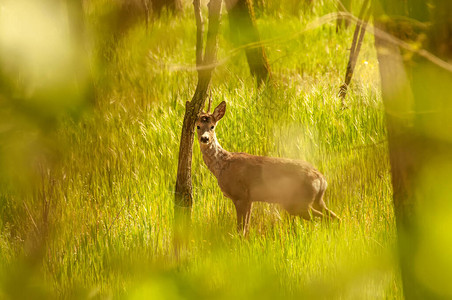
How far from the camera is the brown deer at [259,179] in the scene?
3.93 m

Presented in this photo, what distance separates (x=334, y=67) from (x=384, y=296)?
541 centimetres

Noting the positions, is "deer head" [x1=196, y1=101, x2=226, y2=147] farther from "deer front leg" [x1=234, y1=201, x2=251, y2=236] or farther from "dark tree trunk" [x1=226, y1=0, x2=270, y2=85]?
"dark tree trunk" [x1=226, y1=0, x2=270, y2=85]

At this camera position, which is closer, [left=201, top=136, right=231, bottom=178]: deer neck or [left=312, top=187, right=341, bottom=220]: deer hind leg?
[left=312, top=187, right=341, bottom=220]: deer hind leg

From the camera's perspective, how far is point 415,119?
2.05 meters

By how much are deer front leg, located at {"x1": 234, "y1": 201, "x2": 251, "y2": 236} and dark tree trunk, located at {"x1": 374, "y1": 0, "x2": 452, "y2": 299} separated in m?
1.74

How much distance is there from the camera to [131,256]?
12.0 ft

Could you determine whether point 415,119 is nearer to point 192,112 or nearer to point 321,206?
point 321,206

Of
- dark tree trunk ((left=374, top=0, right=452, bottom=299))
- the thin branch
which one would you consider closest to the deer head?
the thin branch

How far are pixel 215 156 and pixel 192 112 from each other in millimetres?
384

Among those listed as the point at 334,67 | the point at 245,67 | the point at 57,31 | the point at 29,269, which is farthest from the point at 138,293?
the point at 334,67

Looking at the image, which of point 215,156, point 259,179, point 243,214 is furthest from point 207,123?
point 243,214

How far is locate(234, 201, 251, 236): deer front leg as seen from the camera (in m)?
3.94

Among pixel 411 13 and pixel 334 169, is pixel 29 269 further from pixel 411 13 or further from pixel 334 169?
pixel 334 169

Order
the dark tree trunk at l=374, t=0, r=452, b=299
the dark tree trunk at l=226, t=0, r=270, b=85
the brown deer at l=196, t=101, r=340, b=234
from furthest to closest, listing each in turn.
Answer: the dark tree trunk at l=226, t=0, r=270, b=85, the brown deer at l=196, t=101, r=340, b=234, the dark tree trunk at l=374, t=0, r=452, b=299
